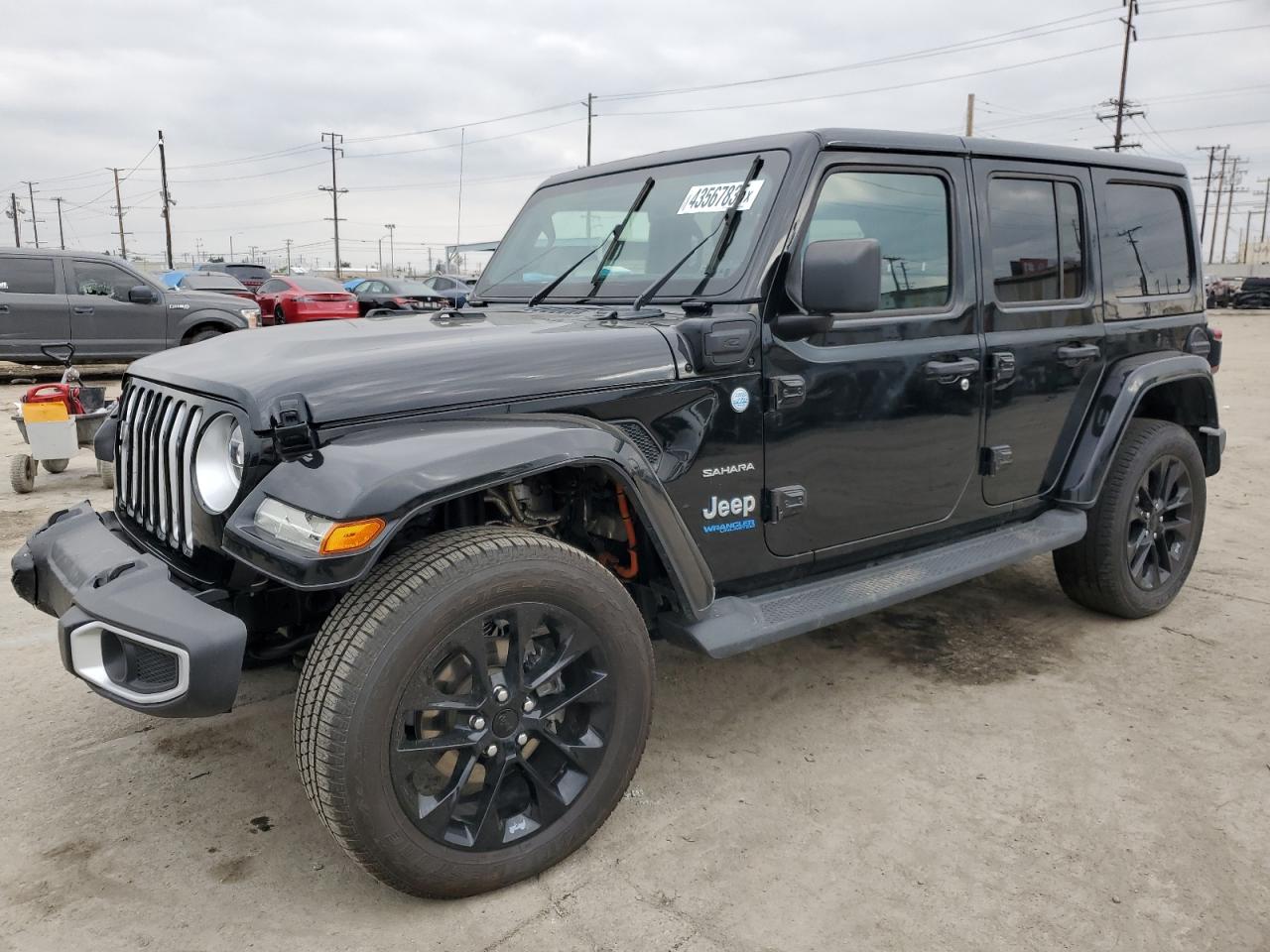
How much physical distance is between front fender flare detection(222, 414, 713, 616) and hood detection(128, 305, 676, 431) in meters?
0.08

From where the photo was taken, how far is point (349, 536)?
2.01m

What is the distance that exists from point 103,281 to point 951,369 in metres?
11.8

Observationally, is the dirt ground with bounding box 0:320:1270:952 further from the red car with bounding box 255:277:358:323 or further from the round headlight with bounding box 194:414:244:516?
the red car with bounding box 255:277:358:323

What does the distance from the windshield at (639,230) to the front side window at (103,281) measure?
33.2 ft

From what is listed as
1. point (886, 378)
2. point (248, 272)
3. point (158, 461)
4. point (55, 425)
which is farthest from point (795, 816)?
point (248, 272)

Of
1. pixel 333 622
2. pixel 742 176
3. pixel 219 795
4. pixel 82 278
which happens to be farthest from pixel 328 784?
pixel 82 278

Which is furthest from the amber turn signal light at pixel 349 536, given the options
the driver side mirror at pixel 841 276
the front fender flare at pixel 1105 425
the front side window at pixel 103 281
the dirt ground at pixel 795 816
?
the front side window at pixel 103 281

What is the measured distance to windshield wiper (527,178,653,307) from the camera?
3246 mm

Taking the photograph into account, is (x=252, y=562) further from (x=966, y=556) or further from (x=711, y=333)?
(x=966, y=556)

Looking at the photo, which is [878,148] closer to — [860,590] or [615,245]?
[615,245]

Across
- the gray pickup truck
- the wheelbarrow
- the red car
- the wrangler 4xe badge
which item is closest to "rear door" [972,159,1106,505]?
the wrangler 4xe badge

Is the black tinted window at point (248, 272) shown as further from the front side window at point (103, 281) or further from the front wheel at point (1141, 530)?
the front wheel at point (1141, 530)

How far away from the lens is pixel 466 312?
3.18 meters

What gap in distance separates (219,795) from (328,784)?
38.8 inches
